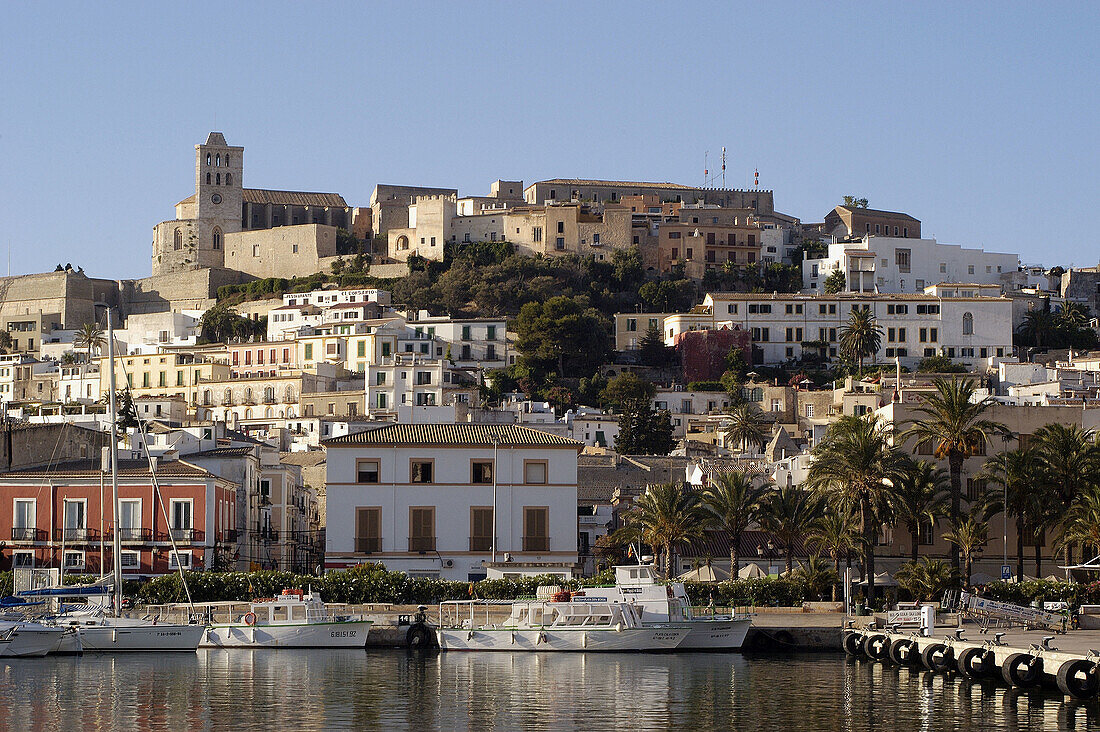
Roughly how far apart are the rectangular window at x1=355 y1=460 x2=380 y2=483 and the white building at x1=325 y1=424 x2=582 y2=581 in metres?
0.04

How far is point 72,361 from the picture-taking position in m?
138

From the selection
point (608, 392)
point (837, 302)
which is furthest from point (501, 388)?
point (837, 302)

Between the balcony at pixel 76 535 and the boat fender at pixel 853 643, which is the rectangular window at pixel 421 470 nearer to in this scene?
the balcony at pixel 76 535

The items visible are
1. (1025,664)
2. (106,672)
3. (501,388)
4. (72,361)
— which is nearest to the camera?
(1025,664)

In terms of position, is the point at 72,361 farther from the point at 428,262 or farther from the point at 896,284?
the point at 896,284

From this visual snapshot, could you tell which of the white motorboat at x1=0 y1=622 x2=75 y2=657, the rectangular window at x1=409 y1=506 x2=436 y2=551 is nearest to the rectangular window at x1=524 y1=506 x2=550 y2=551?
Answer: the rectangular window at x1=409 y1=506 x2=436 y2=551

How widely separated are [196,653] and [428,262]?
10780 cm

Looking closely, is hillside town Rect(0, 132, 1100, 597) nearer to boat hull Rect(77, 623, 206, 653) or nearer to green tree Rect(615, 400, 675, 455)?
green tree Rect(615, 400, 675, 455)

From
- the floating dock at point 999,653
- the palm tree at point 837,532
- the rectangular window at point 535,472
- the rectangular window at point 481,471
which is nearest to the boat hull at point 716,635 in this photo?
the floating dock at point 999,653

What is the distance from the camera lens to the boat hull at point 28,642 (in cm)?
4838

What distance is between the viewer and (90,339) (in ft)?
470

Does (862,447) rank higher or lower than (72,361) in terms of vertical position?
lower

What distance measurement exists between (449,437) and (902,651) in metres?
20.0

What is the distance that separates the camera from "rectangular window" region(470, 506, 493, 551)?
193 ft
